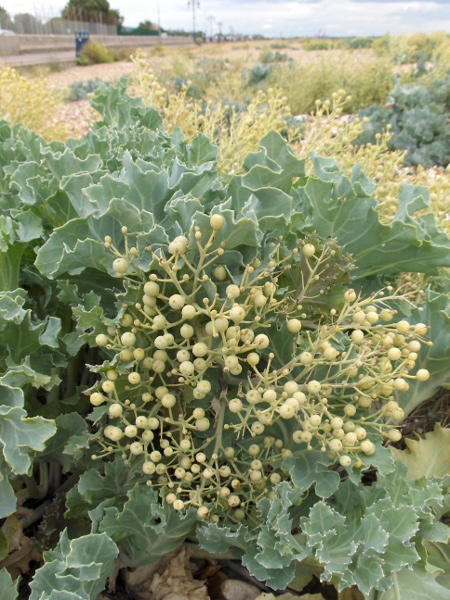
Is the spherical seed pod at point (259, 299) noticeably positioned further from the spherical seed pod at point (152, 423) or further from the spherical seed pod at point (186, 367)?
the spherical seed pod at point (152, 423)

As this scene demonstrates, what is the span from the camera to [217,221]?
1112mm

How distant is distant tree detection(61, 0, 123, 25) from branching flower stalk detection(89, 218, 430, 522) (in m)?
48.7

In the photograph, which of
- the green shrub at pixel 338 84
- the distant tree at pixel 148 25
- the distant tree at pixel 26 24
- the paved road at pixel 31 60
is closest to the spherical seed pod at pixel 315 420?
the green shrub at pixel 338 84

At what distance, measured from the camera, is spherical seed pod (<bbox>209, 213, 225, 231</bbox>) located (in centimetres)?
111

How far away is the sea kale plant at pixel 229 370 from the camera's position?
120 centimetres

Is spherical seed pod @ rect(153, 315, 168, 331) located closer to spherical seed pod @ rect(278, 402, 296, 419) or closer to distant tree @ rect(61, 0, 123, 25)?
spherical seed pod @ rect(278, 402, 296, 419)

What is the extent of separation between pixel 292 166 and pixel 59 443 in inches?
42.5


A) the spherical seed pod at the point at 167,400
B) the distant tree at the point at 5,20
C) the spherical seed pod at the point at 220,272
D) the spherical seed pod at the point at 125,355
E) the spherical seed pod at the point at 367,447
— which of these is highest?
the distant tree at the point at 5,20

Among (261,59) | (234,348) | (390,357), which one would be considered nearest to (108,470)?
(234,348)

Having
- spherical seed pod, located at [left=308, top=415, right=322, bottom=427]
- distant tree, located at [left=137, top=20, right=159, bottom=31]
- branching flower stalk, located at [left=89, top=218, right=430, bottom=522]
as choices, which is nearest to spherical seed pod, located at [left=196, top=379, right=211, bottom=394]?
branching flower stalk, located at [left=89, top=218, right=430, bottom=522]

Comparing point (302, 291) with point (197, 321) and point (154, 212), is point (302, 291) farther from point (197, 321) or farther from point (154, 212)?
point (154, 212)

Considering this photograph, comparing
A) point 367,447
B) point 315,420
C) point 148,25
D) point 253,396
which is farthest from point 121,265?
point 148,25

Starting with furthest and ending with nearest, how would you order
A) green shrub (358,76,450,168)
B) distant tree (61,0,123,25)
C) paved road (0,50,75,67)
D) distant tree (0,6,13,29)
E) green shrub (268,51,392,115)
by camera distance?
1. distant tree (61,0,123,25)
2. distant tree (0,6,13,29)
3. paved road (0,50,75,67)
4. green shrub (268,51,392,115)
5. green shrub (358,76,450,168)

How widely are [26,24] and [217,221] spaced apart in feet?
122
